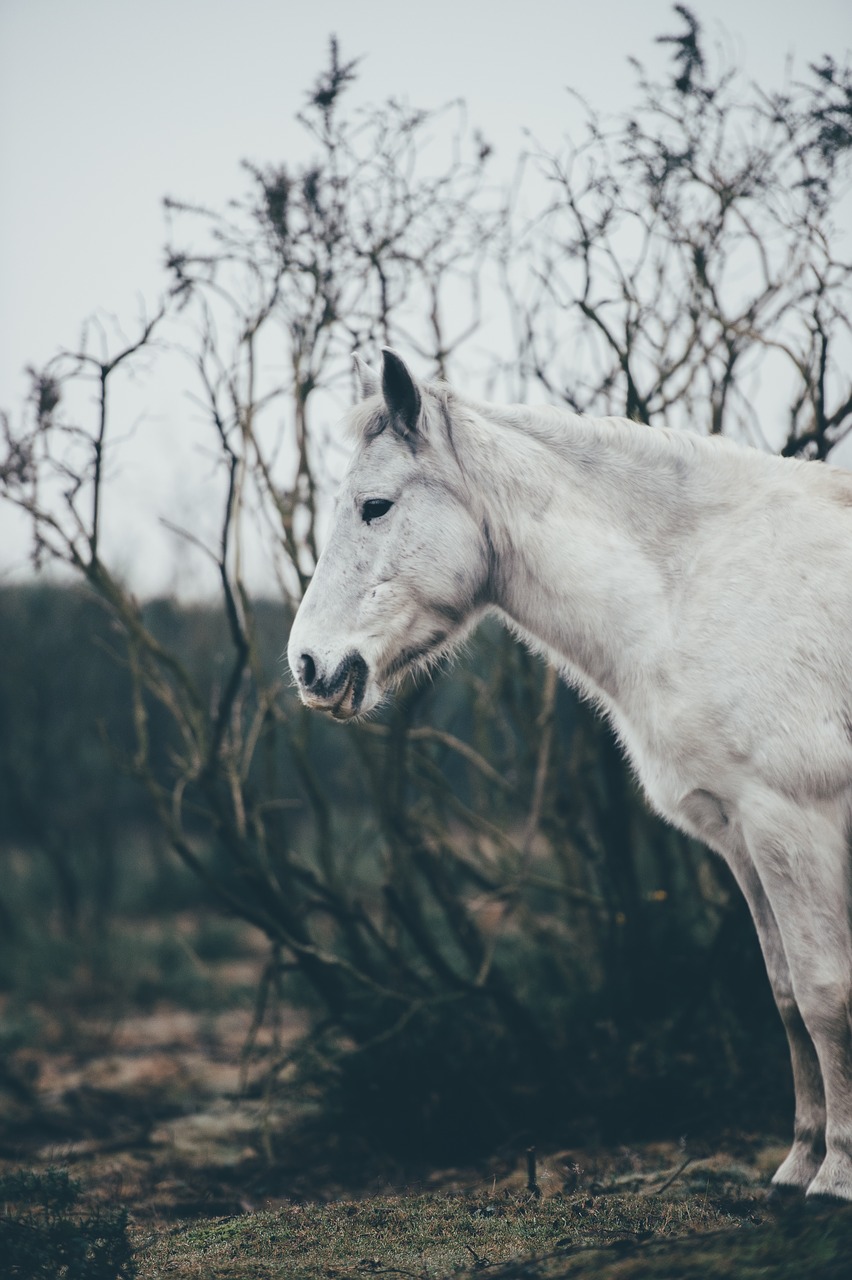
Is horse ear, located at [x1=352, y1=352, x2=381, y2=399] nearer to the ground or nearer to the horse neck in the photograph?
the horse neck

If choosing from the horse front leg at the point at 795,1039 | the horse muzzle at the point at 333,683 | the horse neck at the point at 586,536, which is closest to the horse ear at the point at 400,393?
the horse neck at the point at 586,536

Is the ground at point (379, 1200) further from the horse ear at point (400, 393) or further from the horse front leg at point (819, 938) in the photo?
the horse ear at point (400, 393)

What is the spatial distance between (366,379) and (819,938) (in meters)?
2.30

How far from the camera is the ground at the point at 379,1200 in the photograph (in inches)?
104

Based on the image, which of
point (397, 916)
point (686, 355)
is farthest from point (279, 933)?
point (686, 355)

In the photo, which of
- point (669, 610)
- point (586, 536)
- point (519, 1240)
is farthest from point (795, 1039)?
point (586, 536)

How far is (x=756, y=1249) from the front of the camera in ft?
8.14

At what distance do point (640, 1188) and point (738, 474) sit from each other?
8.06ft

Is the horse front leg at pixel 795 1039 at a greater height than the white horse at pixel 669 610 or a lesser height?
lesser

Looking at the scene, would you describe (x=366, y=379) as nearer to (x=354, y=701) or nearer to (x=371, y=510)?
(x=371, y=510)

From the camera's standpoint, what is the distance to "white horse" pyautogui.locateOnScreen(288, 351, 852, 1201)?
2.82 meters

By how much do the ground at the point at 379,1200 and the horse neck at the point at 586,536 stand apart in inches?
61.0

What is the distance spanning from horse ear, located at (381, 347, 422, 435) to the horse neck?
0.24 m

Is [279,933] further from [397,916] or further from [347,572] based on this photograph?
[347,572]
